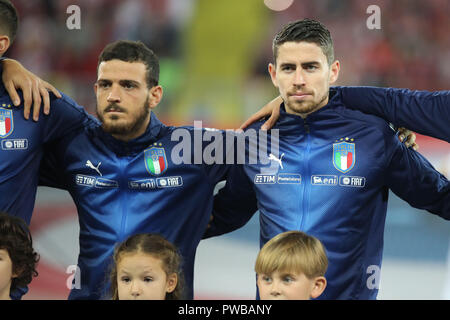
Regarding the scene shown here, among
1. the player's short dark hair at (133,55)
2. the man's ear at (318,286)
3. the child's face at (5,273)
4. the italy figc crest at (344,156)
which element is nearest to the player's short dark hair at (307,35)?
the italy figc crest at (344,156)

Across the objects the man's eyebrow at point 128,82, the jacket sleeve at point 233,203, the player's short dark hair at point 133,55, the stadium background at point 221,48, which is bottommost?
the jacket sleeve at point 233,203

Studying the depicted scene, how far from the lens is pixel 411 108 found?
370 cm

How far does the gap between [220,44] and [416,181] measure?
10.1 m

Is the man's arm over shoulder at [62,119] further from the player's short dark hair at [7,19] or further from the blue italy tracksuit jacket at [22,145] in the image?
the player's short dark hair at [7,19]

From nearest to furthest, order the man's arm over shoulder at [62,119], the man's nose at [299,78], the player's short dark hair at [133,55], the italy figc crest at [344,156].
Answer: the man's nose at [299,78]
the italy figc crest at [344,156]
the player's short dark hair at [133,55]
the man's arm over shoulder at [62,119]

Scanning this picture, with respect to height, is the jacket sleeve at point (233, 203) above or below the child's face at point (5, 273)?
above

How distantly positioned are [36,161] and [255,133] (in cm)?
123

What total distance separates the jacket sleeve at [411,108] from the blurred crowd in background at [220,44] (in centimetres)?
742

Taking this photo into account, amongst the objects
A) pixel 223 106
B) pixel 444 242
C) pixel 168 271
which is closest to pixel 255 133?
pixel 168 271

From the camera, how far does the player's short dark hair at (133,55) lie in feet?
12.6

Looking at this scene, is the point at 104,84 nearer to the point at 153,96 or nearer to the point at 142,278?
the point at 153,96

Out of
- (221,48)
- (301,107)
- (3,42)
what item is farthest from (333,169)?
(221,48)
